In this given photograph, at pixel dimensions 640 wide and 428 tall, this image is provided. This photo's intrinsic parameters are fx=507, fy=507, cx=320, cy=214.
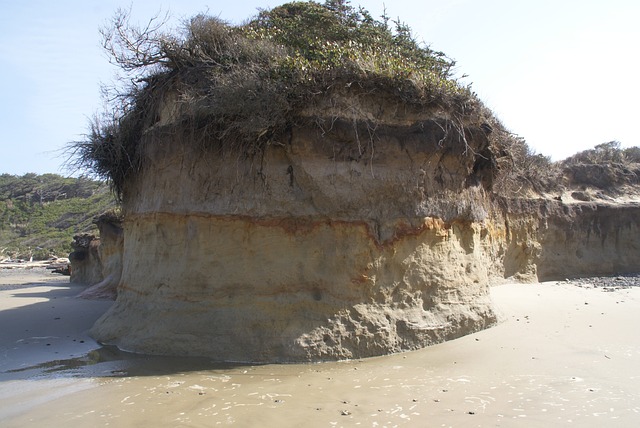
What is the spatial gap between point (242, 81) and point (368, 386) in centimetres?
392

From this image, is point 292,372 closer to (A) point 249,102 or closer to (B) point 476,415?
(B) point 476,415

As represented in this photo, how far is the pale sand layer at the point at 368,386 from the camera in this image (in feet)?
13.8

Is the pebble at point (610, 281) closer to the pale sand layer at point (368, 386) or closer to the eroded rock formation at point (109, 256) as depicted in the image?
the pale sand layer at point (368, 386)

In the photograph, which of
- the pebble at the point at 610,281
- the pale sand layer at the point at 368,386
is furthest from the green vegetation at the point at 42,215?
the pale sand layer at the point at 368,386

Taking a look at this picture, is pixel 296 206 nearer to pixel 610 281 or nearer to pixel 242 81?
pixel 242 81

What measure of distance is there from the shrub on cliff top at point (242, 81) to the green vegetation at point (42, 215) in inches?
1148

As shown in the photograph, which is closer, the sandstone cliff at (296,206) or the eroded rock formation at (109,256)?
the sandstone cliff at (296,206)

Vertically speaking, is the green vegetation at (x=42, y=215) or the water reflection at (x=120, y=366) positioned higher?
the green vegetation at (x=42, y=215)

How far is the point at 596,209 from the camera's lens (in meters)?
13.3

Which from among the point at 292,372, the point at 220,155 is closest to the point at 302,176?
the point at 220,155

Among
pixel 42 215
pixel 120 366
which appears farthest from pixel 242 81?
pixel 42 215

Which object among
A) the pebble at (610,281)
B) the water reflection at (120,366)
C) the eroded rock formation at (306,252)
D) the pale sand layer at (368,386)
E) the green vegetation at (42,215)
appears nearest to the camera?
the pale sand layer at (368,386)

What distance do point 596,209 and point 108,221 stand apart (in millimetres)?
13384

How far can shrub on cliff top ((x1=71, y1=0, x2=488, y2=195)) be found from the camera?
21.0 ft
